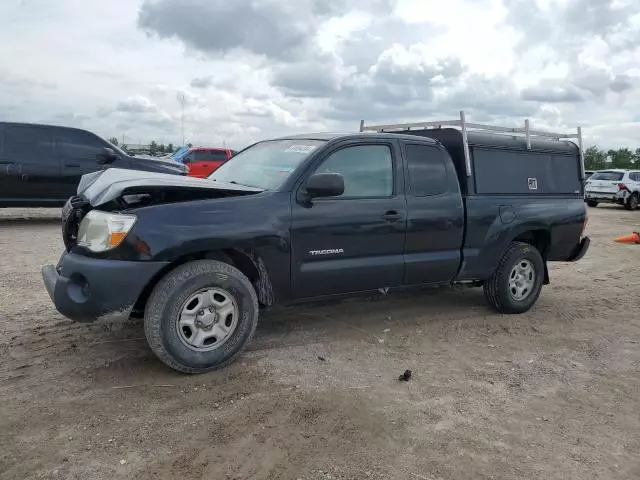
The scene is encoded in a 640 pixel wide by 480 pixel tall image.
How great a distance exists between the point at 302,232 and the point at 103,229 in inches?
56.0

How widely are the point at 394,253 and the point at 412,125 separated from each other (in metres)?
1.85

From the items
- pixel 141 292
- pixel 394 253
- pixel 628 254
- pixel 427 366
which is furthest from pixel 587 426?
pixel 628 254

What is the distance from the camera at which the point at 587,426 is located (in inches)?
137

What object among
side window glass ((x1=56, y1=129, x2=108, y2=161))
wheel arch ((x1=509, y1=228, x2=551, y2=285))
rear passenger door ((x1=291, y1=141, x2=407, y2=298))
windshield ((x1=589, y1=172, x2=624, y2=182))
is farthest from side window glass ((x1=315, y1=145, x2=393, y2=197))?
windshield ((x1=589, y1=172, x2=624, y2=182))

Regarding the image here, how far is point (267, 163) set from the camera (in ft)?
16.2

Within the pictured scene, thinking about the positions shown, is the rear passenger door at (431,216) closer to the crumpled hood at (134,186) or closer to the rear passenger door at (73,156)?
the crumpled hood at (134,186)

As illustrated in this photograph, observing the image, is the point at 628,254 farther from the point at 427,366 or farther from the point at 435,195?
the point at 427,366

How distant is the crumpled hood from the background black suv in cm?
652

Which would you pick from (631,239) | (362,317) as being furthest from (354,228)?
(631,239)

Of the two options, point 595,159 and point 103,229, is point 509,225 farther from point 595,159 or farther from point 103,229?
point 595,159

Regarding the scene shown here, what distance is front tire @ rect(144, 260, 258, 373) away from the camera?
3812mm

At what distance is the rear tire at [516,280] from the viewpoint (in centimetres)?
577

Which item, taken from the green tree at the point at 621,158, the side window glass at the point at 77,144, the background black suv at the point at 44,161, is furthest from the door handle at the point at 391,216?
the green tree at the point at 621,158

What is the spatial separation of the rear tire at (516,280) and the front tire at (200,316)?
278cm
